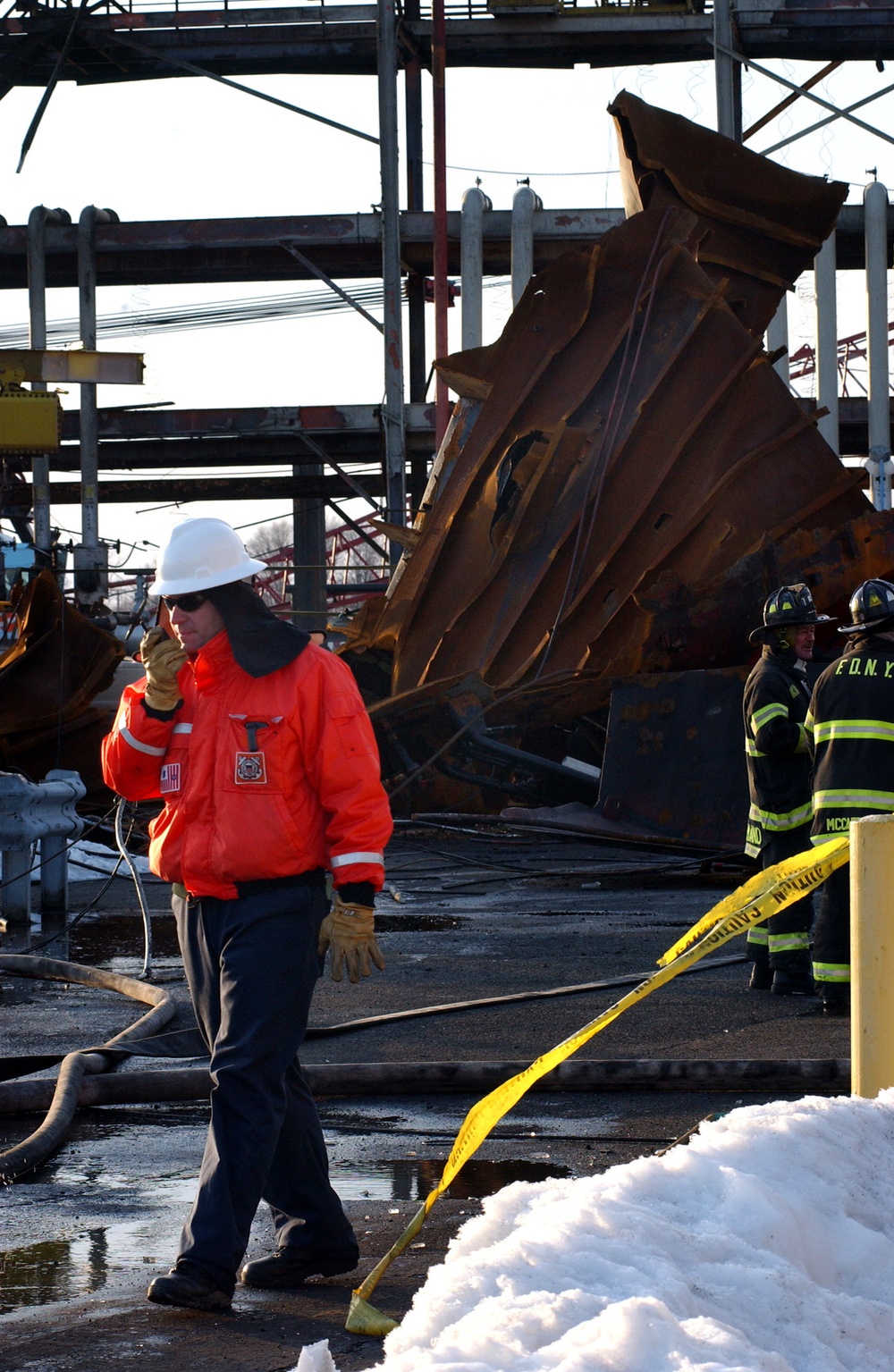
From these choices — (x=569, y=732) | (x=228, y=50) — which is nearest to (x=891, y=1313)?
(x=569, y=732)

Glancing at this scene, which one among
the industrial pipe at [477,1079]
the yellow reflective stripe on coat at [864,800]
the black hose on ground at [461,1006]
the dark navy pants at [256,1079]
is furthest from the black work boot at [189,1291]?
the yellow reflective stripe on coat at [864,800]

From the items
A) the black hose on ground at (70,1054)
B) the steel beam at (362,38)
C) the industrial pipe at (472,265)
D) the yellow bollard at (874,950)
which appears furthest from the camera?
the steel beam at (362,38)

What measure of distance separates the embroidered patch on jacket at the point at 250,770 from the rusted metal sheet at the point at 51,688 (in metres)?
11.0

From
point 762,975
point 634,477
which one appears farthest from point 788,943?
point 634,477

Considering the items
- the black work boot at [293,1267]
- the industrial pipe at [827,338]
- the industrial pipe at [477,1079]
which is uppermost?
the industrial pipe at [827,338]

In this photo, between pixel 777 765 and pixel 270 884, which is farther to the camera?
pixel 777 765

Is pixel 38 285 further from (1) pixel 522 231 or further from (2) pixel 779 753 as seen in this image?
(2) pixel 779 753

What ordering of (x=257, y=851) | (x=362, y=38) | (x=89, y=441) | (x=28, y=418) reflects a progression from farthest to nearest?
(x=362, y=38)
(x=89, y=441)
(x=28, y=418)
(x=257, y=851)

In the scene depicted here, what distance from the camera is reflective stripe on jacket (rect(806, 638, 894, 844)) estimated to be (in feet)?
23.1

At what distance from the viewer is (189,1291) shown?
364cm

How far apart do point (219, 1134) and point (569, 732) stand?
10861mm

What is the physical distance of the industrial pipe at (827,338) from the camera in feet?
87.9

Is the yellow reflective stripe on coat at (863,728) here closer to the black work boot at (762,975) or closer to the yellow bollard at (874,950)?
the black work boot at (762,975)

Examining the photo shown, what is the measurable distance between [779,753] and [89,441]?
23371 millimetres
